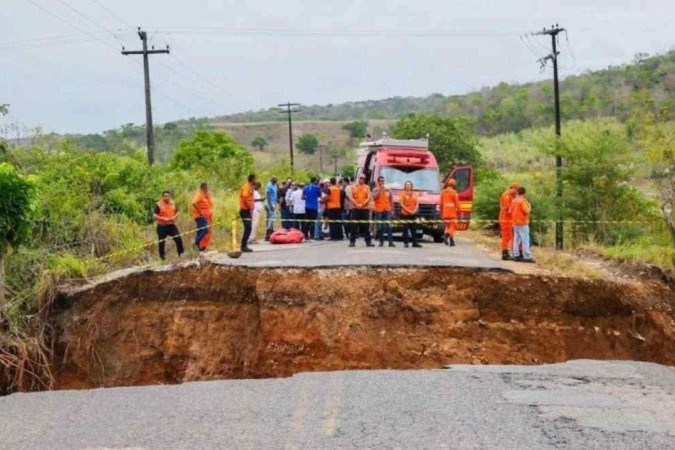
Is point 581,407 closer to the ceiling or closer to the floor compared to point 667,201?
closer to the floor

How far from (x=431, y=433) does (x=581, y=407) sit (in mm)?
2321

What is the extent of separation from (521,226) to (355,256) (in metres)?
3.70

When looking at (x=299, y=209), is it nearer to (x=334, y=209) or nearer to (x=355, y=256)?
(x=334, y=209)

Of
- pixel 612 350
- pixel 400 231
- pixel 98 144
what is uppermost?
pixel 98 144

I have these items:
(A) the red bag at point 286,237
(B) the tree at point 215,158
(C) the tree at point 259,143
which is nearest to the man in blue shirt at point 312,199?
(A) the red bag at point 286,237

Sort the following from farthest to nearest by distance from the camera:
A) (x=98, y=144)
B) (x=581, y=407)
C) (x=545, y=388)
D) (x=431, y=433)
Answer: (x=98, y=144)
(x=545, y=388)
(x=581, y=407)
(x=431, y=433)

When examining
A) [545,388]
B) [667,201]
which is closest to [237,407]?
[545,388]

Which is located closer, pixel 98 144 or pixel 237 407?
pixel 237 407

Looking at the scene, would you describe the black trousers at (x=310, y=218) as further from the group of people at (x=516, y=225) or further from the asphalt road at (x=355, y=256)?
the group of people at (x=516, y=225)

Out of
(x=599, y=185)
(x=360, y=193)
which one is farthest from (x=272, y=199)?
(x=599, y=185)

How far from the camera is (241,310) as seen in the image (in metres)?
16.5

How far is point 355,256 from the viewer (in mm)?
18531

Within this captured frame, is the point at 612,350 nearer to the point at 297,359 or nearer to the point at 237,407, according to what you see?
the point at 297,359

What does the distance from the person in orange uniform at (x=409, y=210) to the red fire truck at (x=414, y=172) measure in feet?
3.12
